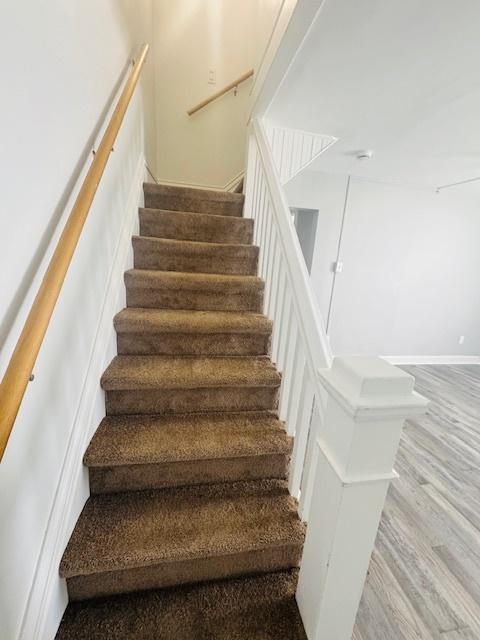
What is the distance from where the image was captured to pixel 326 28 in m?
1.11

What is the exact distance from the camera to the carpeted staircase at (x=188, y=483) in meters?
0.89

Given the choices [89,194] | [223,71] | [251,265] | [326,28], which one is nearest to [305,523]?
[89,194]

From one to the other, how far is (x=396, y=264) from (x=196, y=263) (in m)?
2.86

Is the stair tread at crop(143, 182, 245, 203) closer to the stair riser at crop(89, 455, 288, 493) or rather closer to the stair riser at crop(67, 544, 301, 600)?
the stair riser at crop(89, 455, 288, 493)

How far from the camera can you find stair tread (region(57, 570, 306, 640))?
0.85 metres

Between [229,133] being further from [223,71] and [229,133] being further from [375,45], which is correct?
[375,45]

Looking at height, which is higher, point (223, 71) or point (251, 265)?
point (223, 71)

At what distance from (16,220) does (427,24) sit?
1587 mm

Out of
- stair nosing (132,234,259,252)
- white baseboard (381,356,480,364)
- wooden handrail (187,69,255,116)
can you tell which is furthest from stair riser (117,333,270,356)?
white baseboard (381,356,480,364)

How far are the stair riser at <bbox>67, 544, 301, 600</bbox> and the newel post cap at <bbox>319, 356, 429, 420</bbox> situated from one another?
2.39 feet

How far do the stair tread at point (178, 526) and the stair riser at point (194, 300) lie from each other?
98 cm

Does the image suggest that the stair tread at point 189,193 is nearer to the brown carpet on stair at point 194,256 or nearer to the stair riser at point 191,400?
the brown carpet on stair at point 194,256

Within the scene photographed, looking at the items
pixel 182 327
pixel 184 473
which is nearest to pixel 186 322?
pixel 182 327

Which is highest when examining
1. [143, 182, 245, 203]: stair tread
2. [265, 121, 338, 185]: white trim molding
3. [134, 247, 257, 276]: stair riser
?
[265, 121, 338, 185]: white trim molding
